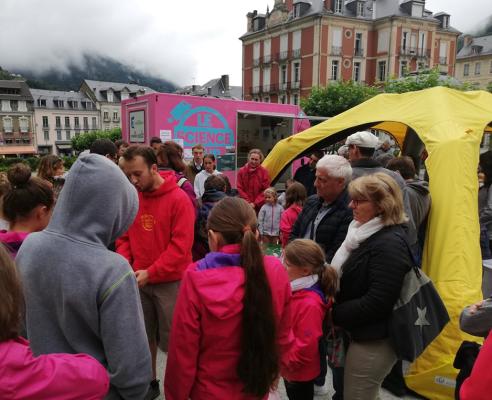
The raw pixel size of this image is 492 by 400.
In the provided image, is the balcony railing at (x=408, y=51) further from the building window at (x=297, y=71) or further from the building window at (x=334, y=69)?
the building window at (x=297, y=71)

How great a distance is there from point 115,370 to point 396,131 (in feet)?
24.0

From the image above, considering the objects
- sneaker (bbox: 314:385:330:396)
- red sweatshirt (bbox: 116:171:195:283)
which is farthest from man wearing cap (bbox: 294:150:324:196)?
red sweatshirt (bbox: 116:171:195:283)

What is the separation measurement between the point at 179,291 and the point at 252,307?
1.49 feet

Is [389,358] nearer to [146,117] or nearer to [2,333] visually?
[2,333]

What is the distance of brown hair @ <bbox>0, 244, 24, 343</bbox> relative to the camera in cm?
107

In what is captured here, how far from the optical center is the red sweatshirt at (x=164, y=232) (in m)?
2.60

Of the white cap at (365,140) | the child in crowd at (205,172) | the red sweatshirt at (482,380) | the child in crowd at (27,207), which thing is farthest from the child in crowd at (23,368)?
the child in crowd at (205,172)

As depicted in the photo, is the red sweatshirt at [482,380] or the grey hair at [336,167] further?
the grey hair at [336,167]

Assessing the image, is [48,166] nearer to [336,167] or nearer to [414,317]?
[336,167]

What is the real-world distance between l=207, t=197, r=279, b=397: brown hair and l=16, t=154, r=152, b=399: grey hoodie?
0.43 metres

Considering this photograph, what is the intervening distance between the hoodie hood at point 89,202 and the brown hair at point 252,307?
456 millimetres

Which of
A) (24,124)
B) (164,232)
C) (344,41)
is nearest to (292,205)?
(164,232)

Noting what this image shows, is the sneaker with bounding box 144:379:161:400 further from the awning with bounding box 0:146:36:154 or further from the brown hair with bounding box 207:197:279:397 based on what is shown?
the awning with bounding box 0:146:36:154

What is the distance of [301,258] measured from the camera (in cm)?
222
